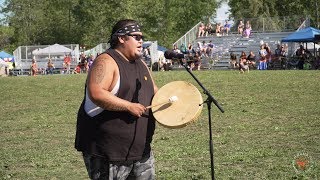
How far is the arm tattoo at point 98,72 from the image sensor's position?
4.16 metres

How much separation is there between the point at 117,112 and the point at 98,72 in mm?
354

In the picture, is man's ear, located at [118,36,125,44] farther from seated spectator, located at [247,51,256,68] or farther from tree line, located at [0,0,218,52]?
tree line, located at [0,0,218,52]

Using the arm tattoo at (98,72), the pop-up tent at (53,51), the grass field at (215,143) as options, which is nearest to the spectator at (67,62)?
the pop-up tent at (53,51)

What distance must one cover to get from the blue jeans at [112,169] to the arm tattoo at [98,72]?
64 centimetres

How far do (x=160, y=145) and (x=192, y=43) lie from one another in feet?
124

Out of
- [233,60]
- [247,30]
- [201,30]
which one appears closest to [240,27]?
[247,30]

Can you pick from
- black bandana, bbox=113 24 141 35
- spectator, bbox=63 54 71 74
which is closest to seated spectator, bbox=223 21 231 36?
spectator, bbox=63 54 71 74

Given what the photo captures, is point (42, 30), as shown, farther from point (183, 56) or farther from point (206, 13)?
point (183, 56)

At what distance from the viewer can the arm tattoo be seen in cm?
416

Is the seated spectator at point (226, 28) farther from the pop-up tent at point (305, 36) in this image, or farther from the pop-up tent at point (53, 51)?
the pop-up tent at point (53, 51)

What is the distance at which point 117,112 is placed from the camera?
4230 mm

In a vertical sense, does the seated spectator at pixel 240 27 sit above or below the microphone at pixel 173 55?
above

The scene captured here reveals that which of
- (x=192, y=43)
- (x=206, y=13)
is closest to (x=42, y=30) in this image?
(x=206, y=13)

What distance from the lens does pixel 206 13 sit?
219 feet
